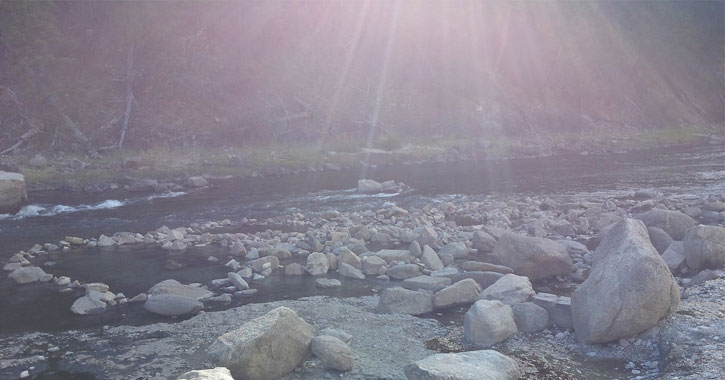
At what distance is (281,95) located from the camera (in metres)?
46.1

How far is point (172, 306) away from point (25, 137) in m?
29.0

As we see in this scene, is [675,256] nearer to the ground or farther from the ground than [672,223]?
nearer to the ground

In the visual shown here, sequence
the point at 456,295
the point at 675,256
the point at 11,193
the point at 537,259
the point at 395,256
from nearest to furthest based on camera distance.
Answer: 1. the point at 456,295
2. the point at 675,256
3. the point at 537,259
4. the point at 395,256
5. the point at 11,193

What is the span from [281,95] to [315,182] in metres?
17.7

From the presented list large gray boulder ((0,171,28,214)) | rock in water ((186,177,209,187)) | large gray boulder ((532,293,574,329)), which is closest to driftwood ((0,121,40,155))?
rock in water ((186,177,209,187))

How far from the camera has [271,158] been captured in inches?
1400

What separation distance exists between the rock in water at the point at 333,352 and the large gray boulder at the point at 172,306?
11.4 ft

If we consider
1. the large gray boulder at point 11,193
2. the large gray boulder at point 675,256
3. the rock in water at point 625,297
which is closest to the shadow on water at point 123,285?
Result: the rock in water at point 625,297

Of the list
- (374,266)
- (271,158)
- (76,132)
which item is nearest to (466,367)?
(374,266)

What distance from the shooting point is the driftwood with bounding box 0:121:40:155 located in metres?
33.8

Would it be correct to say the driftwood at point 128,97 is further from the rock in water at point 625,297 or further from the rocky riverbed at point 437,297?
the rock in water at point 625,297

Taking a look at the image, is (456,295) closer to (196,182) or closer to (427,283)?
(427,283)

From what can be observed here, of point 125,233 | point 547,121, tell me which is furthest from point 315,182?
point 547,121

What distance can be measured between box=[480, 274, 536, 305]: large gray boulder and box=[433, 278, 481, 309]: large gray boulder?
21cm
